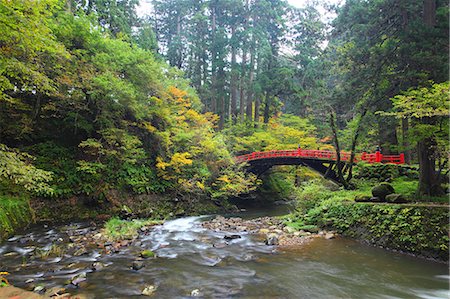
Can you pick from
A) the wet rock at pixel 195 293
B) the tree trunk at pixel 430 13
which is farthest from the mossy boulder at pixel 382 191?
the wet rock at pixel 195 293

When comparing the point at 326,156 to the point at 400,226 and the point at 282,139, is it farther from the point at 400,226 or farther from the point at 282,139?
the point at 400,226

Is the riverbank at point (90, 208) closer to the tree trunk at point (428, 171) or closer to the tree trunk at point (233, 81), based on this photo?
the tree trunk at point (428, 171)

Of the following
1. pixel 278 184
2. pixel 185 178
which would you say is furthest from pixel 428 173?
pixel 278 184

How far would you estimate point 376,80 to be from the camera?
11477 mm

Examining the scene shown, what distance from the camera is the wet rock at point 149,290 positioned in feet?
16.0

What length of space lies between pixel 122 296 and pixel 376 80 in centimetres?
1196

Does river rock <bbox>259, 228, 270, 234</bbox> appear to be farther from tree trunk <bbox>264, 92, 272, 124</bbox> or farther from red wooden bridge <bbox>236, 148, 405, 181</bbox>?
tree trunk <bbox>264, 92, 272, 124</bbox>

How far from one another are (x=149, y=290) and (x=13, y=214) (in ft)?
22.1

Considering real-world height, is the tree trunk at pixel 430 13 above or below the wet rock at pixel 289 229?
above

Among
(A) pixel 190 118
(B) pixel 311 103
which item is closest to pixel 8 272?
(A) pixel 190 118

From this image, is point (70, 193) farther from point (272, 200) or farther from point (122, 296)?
point (272, 200)

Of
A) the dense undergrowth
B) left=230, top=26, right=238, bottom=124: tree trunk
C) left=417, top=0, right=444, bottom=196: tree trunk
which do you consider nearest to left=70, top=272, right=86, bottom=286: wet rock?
the dense undergrowth

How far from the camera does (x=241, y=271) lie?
19.9 feet

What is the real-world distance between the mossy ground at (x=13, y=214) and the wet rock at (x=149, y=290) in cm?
551
